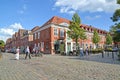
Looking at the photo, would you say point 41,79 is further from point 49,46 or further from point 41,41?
point 41,41

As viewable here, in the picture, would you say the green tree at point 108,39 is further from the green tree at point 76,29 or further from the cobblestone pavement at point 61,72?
the cobblestone pavement at point 61,72

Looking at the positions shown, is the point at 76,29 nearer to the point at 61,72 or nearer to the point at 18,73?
the point at 61,72

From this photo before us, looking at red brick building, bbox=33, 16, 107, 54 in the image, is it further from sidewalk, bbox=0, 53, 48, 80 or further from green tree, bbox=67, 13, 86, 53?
sidewalk, bbox=0, 53, 48, 80

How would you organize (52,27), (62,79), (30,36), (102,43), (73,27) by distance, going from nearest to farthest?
(62,79)
(73,27)
(52,27)
(30,36)
(102,43)

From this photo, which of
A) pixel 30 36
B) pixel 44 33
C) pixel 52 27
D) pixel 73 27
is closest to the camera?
pixel 73 27

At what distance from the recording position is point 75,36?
40594 millimetres

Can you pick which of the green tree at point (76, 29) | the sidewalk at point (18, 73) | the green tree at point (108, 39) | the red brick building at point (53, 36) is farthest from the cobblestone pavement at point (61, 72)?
the green tree at point (108, 39)

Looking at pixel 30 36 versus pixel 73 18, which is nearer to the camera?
pixel 73 18

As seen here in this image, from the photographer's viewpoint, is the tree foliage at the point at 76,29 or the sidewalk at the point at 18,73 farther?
the tree foliage at the point at 76,29

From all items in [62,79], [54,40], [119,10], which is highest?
[119,10]

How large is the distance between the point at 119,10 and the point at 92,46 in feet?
133

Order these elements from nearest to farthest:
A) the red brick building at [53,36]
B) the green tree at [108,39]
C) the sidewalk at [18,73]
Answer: the sidewalk at [18,73] < the red brick building at [53,36] < the green tree at [108,39]

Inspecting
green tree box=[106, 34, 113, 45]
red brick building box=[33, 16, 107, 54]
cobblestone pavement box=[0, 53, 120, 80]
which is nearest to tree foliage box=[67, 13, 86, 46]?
red brick building box=[33, 16, 107, 54]

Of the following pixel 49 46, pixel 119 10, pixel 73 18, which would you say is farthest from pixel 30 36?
pixel 119 10
